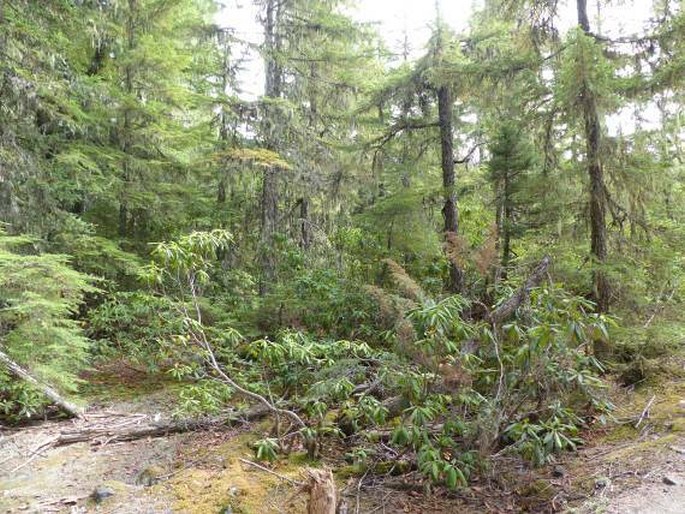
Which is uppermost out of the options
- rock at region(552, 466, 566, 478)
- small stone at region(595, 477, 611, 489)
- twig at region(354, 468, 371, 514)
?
small stone at region(595, 477, 611, 489)

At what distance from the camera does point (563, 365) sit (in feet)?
15.3

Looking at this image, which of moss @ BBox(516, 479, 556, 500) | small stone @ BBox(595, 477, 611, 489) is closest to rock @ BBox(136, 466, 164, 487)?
moss @ BBox(516, 479, 556, 500)

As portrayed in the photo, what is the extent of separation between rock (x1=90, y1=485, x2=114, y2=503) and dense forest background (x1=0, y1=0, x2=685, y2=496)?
148 cm

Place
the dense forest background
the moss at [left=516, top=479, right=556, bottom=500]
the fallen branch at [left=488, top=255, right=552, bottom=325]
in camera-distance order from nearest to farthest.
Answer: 1. the moss at [left=516, top=479, right=556, bottom=500]
2. the dense forest background
3. the fallen branch at [left=488, top=255, right=552, bottom=325]

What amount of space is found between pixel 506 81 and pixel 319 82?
5640 mm

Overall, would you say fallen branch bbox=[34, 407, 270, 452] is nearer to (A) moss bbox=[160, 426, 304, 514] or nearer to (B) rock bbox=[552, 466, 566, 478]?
(A) moss bbox=[160, 426, 304, 514]

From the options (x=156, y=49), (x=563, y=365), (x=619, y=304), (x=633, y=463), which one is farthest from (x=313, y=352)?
(x=156, y=49)

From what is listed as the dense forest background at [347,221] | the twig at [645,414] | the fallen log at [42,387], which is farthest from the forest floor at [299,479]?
the fallen log at [42,387]

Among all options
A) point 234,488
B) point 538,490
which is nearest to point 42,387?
point 234,488

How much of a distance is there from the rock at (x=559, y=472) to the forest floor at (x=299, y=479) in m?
0.02

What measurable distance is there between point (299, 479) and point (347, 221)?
7.57 m

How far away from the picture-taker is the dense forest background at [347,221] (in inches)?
191

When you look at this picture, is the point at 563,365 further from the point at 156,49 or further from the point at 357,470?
the point at 156,49

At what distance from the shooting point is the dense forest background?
486 cm
